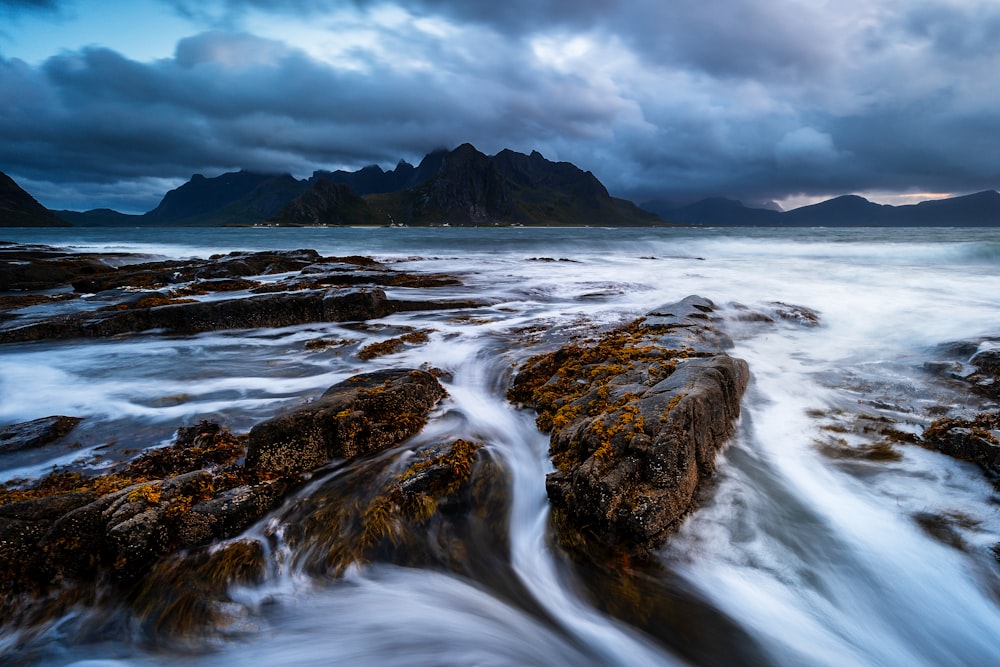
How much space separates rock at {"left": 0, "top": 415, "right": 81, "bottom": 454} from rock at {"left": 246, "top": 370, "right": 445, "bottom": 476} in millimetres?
3012

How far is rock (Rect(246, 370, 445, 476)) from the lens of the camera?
189 inches

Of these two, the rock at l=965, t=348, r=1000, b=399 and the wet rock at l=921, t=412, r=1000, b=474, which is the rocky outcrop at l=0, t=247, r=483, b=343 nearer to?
the wet rock at l=921, t=412, r=1000, b=474

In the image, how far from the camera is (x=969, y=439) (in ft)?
15.8

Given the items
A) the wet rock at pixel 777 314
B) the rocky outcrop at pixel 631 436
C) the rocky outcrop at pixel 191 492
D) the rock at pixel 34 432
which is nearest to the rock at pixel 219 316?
the rock at pixel 34 432

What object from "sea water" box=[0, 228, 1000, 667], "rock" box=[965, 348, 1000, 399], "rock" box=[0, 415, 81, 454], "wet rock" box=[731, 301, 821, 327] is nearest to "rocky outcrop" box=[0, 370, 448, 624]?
"sea water" box=[0, 228, 1000, 667]

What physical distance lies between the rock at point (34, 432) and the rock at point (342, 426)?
3.01 metres

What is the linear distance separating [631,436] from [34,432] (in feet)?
23.3

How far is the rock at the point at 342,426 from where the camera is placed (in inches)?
189

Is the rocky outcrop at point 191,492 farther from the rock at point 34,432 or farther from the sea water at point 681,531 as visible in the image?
the rock at point 34,432

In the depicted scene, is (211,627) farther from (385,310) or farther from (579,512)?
(385,310)

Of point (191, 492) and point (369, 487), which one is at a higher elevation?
point (191, 492)

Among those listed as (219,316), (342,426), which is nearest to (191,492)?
(342,426)

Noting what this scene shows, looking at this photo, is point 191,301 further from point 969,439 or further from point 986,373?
point 986,373

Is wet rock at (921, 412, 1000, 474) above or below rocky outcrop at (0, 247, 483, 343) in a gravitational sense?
below
